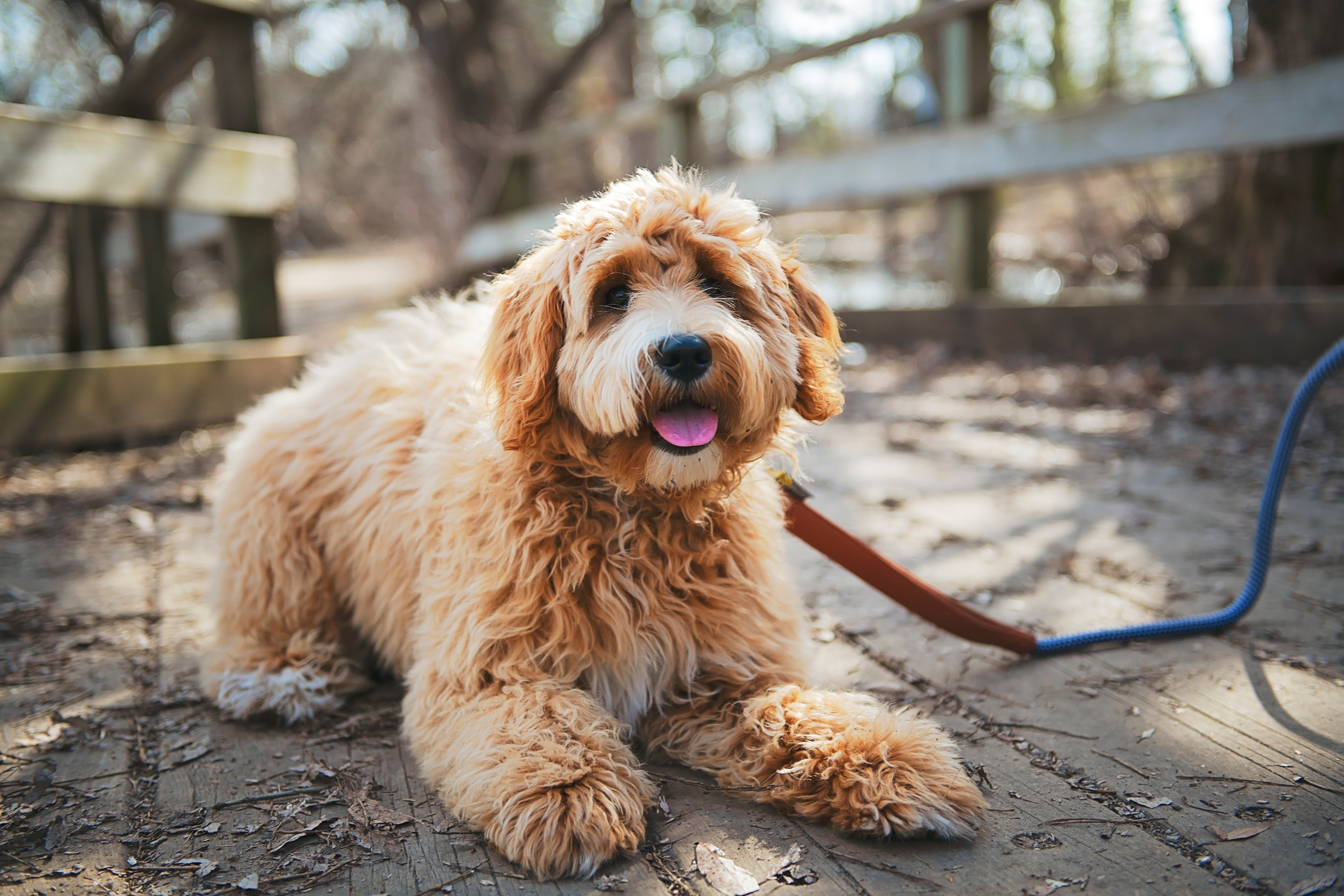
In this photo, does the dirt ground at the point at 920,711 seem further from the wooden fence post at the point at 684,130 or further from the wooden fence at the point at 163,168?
the wooden fence post at the point at 684,130

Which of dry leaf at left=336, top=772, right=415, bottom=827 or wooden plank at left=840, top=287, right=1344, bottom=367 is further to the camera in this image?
wooden plank at left=840, top=287, right=1344, bottom=367

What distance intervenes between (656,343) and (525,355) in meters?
0.41

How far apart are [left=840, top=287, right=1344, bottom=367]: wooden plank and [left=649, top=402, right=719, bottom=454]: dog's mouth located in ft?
10.5

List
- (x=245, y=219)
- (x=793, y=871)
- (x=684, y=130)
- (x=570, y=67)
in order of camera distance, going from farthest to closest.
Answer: (x=570, y=67)
(x=684, y=130)
(x=245, y=219)
(x=793, y=871)

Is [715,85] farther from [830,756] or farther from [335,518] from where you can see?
[830,756]

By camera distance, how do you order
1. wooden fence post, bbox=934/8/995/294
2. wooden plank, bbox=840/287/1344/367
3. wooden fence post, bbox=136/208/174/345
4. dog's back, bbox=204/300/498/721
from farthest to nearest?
wooden fence post, bbox=934/8/995/294, wooden fence post, bbox=136/208/174/345, wooden plank, bbox=840/287/1344/367, dog's back, bbox=204/300/498/721

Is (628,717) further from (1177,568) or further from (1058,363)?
(1058,363)

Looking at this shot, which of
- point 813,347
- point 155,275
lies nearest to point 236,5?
point 155,275

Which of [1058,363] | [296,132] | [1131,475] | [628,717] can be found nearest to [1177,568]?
[1131,475]

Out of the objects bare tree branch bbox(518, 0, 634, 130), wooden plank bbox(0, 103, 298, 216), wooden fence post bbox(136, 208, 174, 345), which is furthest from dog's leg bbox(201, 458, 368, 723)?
bare tree branch bbox(518, 0, 634, 130)

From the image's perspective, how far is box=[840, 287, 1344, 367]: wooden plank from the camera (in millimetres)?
5426

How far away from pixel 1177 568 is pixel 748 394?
2085 millimetres

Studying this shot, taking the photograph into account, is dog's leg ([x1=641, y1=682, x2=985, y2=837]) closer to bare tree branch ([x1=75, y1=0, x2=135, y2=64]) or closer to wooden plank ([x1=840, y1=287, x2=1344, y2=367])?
wooden plank ([x1=840, y1=287, x2=1344, y2=367])

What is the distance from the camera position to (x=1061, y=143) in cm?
654
